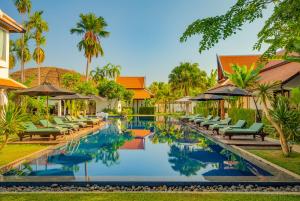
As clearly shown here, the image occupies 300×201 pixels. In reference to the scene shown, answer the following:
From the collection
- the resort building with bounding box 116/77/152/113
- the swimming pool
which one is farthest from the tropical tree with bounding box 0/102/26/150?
the resort building with bounding box 116/77/152/113

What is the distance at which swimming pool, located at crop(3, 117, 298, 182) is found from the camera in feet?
25.5

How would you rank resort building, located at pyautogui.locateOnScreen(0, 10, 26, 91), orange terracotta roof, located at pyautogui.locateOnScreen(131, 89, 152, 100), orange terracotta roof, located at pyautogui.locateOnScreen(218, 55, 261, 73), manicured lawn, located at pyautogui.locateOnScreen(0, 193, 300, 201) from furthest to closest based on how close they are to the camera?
1. orange terracotta roof, located at pyautogui.locateOnScreen(131, 89, 152, 100)
2. orange terracotta roof, located at pyautogui.locateOnScreen(218, 55, 261, 73)
3. resort building, located at pyautogui.locateOnScreen(0, 10, 26, 91)
4. manicured lawn, located at pyautogui.locateOnScreen(0, 193, 300, 201)

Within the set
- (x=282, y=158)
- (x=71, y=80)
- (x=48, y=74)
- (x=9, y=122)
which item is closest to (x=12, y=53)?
(x=71, y=80)

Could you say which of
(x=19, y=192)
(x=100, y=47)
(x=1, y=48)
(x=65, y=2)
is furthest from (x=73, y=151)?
(x=100, y=47)

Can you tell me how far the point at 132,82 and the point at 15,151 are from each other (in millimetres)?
49501

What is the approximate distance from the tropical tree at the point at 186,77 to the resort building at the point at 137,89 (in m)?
6.82

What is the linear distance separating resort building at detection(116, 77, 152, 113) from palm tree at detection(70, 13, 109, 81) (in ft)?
44.0

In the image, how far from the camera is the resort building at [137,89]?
55.7m

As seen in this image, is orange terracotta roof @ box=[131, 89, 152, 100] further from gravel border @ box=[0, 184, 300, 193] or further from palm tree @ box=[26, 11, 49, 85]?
gravel border @ box=[0, 184, 300, 193]

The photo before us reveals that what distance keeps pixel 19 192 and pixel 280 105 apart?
904 cm

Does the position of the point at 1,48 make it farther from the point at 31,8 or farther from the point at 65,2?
the point at 31,8

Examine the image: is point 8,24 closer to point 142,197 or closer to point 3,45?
point 3,45

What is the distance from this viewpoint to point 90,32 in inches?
1684

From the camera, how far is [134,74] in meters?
66.2
